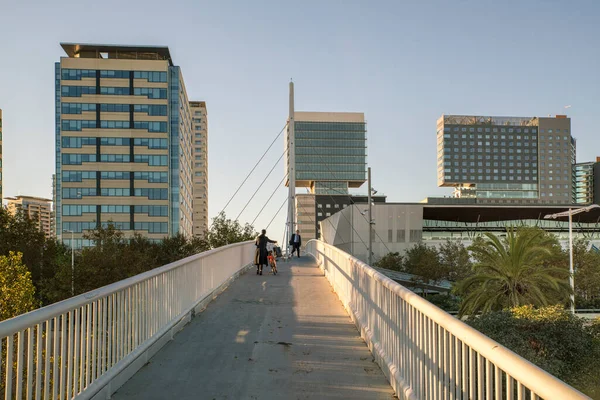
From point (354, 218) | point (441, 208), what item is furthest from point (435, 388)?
point (441, 208)

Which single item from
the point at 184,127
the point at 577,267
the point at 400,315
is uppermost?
the point at 184,127

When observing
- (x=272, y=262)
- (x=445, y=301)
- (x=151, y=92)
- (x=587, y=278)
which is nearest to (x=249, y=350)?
(x=272, y=262)

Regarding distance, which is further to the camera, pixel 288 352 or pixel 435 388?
pixel 288 352

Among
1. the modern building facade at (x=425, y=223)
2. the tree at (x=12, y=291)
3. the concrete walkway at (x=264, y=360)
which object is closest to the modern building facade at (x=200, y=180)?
the modern building facade at (x=425, y=223)

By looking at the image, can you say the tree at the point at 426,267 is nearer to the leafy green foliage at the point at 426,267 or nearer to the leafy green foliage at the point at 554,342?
the leafy green foliage at the point at 426,267

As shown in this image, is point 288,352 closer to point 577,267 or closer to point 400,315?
point 400,315

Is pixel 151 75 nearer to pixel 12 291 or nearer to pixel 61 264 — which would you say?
pixel 61 264

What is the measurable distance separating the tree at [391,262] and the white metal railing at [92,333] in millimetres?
65291

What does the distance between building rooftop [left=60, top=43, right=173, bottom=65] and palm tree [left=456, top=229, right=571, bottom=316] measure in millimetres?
92427

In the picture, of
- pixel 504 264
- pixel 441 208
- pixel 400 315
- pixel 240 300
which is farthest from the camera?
pixel 441 208

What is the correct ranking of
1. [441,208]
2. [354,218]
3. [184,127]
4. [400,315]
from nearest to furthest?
[400,315], [354,218], [441,208], [184,127]

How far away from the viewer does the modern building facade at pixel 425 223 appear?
80.6 meters

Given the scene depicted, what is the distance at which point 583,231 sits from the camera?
106m

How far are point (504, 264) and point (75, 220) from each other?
300ft
